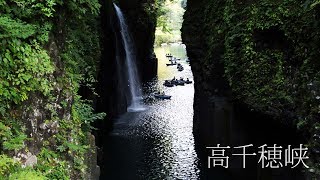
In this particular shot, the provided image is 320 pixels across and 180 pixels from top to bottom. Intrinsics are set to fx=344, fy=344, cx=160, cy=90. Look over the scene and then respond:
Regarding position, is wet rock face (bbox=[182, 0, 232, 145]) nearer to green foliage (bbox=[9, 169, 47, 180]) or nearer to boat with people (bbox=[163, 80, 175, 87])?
green foliage (bbox=[9, 169, 47, 180])

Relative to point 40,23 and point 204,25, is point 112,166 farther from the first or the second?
point 40,23

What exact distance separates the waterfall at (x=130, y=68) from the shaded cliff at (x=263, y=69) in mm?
13183

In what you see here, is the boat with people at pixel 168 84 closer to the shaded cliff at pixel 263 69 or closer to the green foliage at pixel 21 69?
the shaded cliff at pixel 263 69

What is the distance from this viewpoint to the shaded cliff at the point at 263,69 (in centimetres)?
1013

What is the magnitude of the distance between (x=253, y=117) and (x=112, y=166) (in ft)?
26.1

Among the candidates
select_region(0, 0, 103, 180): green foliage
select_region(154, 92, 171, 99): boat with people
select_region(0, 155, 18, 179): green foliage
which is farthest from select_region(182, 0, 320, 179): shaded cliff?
select_region(154, 92, 171, 99): boat with people

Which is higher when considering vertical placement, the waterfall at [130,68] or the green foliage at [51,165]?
the waterfall at [130,68]

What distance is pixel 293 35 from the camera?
11312 millimetres

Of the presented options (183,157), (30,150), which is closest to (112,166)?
(183,157)

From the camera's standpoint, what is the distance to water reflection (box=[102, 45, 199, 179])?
16344 millimetres

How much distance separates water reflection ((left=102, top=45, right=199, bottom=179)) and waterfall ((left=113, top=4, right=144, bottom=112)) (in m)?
1.16

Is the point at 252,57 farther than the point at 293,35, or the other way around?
the point at 252,57

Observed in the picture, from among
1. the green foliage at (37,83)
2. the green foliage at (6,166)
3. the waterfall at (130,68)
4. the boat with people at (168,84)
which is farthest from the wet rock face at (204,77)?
the boat with people at (168,84)

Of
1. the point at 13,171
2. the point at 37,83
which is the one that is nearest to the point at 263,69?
the point at 37,83
